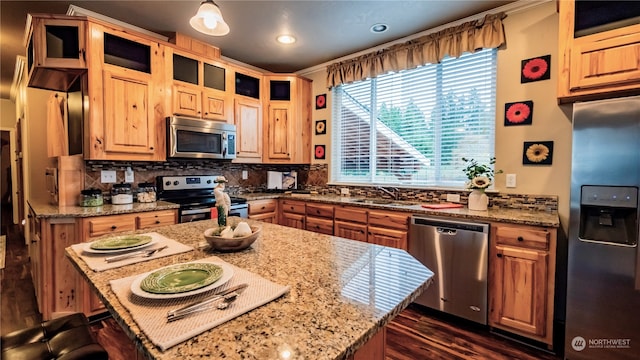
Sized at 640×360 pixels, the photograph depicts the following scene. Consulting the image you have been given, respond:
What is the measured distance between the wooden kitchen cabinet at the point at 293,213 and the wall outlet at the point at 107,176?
179 cm

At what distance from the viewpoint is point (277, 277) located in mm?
1005

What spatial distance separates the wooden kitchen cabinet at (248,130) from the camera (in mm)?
3602

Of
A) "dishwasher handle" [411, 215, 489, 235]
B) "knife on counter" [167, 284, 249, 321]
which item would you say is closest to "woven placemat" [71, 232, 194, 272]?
"knife on counter" [167, 284, 249, 321]

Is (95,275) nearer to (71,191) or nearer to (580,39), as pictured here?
(71,191)

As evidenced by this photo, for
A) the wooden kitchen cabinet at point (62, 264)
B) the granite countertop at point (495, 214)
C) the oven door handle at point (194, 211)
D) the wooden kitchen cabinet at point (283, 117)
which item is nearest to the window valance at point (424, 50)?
the wooden kitchen cabinet at point (283, 117)

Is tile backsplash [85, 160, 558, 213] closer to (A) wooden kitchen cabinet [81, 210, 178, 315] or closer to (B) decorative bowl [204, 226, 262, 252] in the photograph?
(A) wooden kitchen cabinet [81, 210, 178, 315]

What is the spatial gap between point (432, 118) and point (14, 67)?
18.5 feet

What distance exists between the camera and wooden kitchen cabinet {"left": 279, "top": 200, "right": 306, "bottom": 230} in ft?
11.6

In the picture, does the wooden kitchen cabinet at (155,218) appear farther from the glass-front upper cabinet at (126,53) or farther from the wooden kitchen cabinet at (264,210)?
the glass-front upper cabinet at (126,53)

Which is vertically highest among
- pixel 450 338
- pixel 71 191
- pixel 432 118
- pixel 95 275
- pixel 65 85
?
pixel 65 85

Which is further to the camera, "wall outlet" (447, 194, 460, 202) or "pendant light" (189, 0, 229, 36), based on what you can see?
"wall outlet" (447, 194, 460, 202)

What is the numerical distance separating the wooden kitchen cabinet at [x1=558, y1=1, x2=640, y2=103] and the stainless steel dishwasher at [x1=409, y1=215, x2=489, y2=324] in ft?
3.55

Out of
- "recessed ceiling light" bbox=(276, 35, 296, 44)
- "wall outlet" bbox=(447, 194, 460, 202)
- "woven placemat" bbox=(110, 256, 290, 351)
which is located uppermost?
"recessed ceiling light" bbox=(276, 35, 296, 44)

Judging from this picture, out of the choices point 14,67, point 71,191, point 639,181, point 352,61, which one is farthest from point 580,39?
point 14,67
